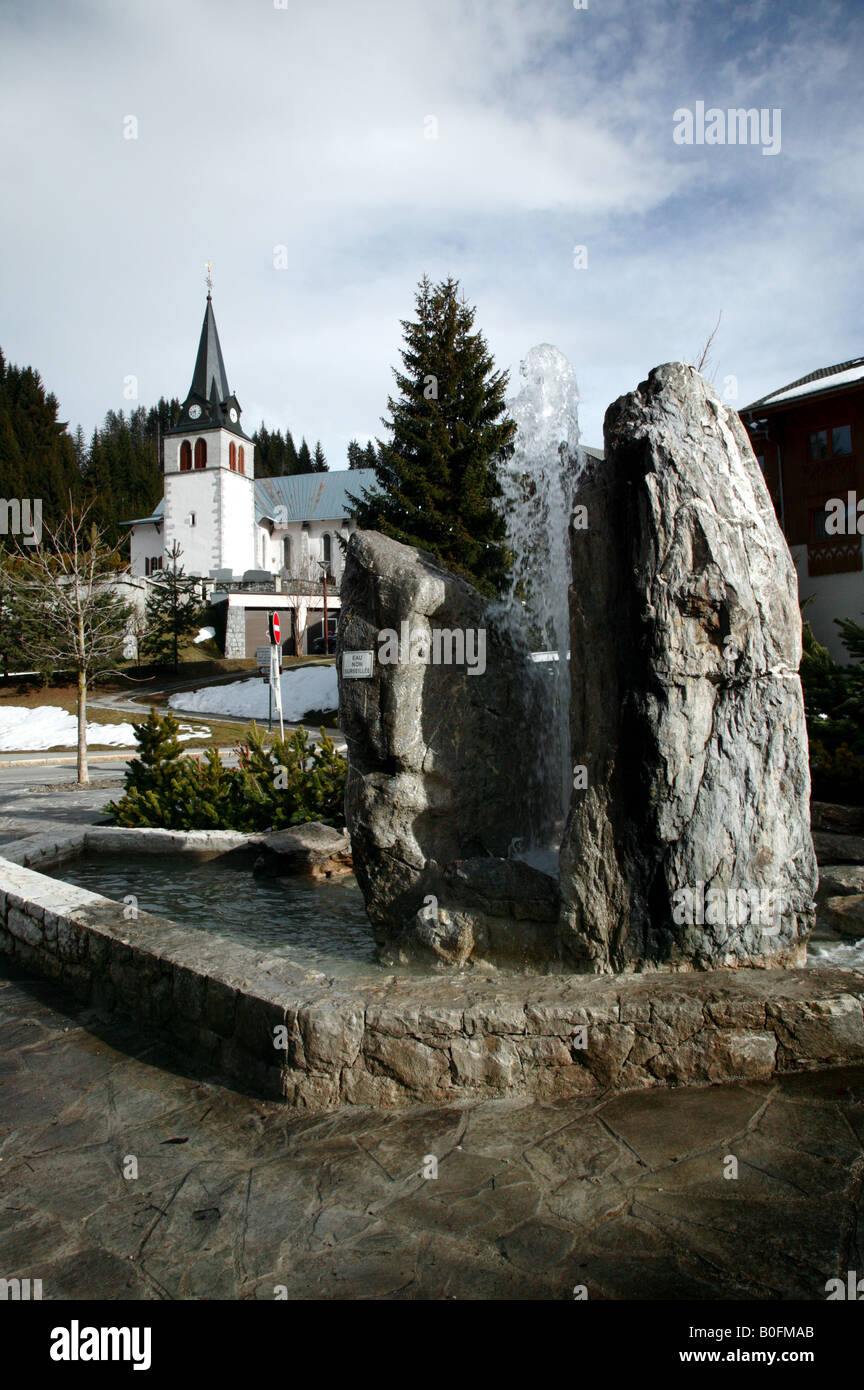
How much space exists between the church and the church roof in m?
0.12

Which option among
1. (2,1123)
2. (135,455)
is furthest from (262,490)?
(2,1123)

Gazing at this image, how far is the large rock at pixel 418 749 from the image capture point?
486 cm

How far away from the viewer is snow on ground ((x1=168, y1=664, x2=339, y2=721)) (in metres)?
Answer: 32.5

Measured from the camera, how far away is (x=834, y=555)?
25359 millimetres

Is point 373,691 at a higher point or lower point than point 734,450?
lower

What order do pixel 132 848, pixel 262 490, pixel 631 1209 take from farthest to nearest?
pixel 262 490
pixel 132 848
pixel 631 1209

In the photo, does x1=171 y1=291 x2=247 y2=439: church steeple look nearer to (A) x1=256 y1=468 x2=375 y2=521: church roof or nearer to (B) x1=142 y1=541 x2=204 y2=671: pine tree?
(A) x1=256 y1=468 x2=375 y2=521: church roof

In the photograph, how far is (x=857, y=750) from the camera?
716 cm

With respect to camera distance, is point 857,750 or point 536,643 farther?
point 857,750

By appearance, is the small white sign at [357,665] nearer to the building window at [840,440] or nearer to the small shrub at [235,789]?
the small shrub at [235,789]

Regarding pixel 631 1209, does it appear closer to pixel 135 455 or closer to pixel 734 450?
pixel 734 450

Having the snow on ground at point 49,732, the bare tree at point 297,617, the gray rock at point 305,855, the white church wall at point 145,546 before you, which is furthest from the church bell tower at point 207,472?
the gray rock at point 305,855

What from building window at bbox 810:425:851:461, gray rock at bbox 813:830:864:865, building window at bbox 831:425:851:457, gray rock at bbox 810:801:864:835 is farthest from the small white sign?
building window at bbox 831:425:851:457

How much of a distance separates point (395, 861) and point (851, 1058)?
8.20 feet
